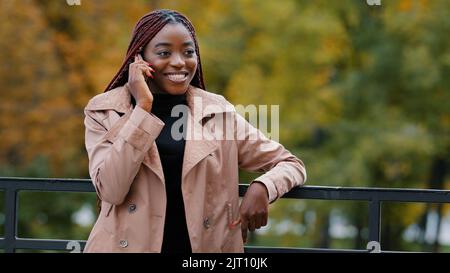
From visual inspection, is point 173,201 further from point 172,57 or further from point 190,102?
point 172,57

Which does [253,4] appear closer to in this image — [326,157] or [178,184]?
[326,157]

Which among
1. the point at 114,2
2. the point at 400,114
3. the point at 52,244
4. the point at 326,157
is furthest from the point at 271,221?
the point at 52,244

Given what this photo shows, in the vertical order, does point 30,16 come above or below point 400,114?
above

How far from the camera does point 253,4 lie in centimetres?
2069

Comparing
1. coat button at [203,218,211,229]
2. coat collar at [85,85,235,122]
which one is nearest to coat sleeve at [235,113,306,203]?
coat collar at [85,85,235,122]

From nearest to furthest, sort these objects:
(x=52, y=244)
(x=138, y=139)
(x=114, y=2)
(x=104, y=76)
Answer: (x=138, y=139)
(x=52, y=244)
(x=104, y=76)
(x=114, y=2)

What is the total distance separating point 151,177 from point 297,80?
1670 cm

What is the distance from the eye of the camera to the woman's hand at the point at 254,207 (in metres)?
3.96

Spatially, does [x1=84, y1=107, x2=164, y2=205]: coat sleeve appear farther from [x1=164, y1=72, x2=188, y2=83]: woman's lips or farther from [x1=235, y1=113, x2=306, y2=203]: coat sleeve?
[x1=235, y1=113, x2=306, y2=203]: coat sleeve

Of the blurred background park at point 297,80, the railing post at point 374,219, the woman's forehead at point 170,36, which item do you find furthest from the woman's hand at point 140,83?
the blurred background park at point 297,80

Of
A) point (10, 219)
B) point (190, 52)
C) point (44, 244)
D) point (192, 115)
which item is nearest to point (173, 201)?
point (192, 115)

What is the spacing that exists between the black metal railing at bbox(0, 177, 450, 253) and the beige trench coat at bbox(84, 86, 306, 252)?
1.18 ft

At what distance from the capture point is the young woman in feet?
12.6

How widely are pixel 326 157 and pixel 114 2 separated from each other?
5.81m
